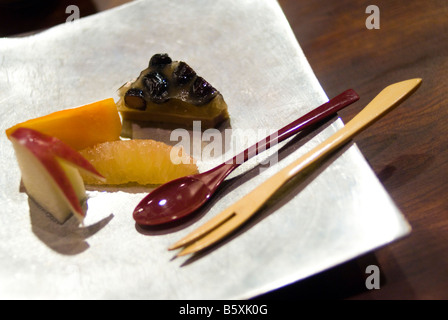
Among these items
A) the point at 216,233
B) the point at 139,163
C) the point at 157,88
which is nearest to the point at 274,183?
the point at 216,233

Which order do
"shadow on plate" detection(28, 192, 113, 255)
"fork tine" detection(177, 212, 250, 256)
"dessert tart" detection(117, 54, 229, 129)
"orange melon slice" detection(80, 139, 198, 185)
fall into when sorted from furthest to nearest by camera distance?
1. "dessert tart" detection(117, 54, 229, 129)
2. "orange melon slice" detection(80, 139, 198, 185)
3. "shadow on plate" detection(28, 192, 113, 255)
4. "fork tine" detection(177, 212, 250, 256)

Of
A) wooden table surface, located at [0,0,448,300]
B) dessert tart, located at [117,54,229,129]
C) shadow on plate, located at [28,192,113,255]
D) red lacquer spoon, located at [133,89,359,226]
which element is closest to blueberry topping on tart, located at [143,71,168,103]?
dessert tart, located at [117,54,229,129]

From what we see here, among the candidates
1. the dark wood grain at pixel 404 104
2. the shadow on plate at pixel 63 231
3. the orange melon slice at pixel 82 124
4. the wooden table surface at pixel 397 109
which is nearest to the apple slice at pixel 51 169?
the shadow on plate at pixel 63 231

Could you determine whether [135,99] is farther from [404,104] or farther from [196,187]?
[404,104]

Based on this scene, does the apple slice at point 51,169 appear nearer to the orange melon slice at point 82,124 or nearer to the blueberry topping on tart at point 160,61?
the orange melon slice at point 82,124

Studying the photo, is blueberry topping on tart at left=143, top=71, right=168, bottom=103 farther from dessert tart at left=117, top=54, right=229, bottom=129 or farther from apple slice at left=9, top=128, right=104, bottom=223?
apple slice at left=9, top=128, right=104, bottom=223
